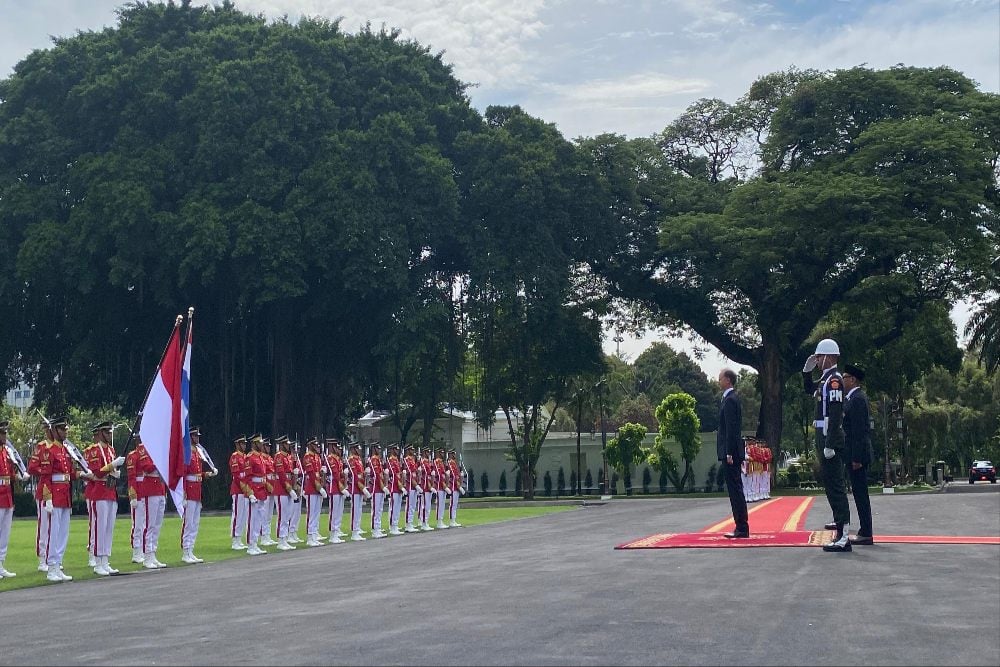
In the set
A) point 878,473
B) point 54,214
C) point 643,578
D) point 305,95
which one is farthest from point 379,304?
point 878,473

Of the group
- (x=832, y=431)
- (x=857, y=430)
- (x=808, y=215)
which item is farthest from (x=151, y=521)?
(x=808, y=215)

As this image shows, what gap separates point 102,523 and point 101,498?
0.35m

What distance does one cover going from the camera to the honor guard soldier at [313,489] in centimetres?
2306

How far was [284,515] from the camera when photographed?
22.4 m

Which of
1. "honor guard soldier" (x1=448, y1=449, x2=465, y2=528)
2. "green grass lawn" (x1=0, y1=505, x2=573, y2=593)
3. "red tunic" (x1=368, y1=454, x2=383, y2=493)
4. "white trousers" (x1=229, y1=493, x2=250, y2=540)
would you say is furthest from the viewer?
"honor guard soldier" (x1=448, y1=449, x2=465, y2=528)

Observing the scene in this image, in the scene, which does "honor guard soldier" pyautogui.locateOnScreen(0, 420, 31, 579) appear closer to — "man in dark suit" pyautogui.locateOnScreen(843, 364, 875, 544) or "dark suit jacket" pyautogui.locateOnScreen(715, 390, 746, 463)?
"dark suit jacket" pyautogui.locateOnScreen(715, 390, 746, 463)

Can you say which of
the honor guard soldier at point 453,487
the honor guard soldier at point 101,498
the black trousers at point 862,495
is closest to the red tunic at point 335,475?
the honor guard soldier at point 453,487

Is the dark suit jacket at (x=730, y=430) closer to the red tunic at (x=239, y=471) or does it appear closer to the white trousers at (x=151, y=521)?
the white trousers at (x=151, y=521)

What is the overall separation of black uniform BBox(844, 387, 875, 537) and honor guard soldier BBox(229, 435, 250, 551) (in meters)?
11.0

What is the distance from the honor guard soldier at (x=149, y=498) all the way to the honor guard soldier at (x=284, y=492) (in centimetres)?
437

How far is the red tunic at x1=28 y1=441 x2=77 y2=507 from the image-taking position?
16188 mm

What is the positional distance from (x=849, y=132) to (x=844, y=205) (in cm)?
566

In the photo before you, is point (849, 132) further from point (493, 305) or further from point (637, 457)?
point (637, 457)

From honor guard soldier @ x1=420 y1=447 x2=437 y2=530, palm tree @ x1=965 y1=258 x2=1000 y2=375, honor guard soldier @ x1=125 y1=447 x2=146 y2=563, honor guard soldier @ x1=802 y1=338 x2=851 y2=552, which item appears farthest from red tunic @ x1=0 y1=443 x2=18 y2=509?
palm tree @ x1=965 y1=258 x2=1000 y2=375
